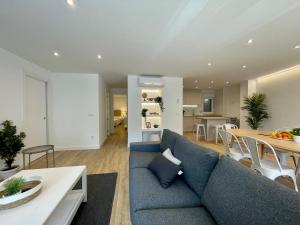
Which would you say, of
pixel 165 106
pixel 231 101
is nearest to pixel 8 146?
pixel 165 106

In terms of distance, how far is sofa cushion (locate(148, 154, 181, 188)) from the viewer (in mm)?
1544

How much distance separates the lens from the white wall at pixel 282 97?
181 inches

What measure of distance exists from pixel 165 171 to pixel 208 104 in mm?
8160

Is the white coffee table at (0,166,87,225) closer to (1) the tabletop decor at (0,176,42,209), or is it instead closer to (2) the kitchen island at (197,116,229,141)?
(1) the tabletop decor at (0,176,42,209)

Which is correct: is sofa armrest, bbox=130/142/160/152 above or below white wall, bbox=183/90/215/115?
below

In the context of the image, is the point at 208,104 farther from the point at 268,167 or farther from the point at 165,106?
the point at 268,167

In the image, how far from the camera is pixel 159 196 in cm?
135

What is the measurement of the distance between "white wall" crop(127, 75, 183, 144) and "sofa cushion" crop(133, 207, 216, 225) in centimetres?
388

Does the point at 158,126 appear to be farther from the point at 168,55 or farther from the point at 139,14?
the point at 139,14

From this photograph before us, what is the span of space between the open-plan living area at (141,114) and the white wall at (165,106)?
0.04m

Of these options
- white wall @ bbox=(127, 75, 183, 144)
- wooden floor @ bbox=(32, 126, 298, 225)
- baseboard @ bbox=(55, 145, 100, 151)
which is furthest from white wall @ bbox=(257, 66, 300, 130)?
baseboard @ bbox=(55, 145, 100, 151)

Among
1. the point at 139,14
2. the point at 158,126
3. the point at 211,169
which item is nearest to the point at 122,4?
the point at 139,14

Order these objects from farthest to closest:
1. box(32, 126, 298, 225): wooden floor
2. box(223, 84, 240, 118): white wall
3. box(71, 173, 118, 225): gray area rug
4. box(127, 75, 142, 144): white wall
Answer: box(223, 84, 240, 118): white wall → box(127, 75, 142, 144): white wall → box(32, 126, 298, 225): wooden floor → box(71, 173, 118, 225): gray area rug

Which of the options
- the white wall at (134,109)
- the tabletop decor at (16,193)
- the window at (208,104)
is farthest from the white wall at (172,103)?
the tabletop decor at (16,193)
